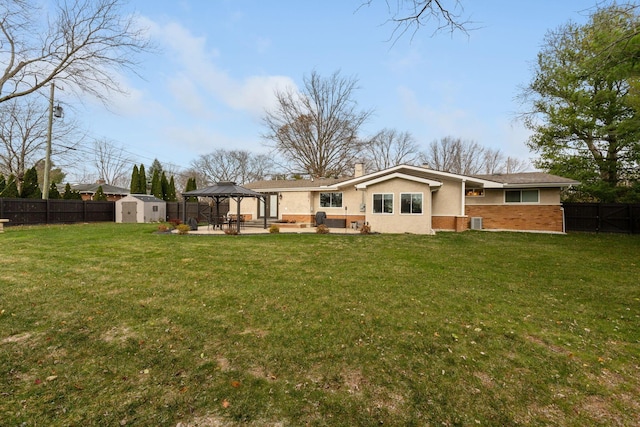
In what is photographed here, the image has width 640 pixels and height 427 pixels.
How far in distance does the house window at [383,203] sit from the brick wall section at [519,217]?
521 centimetres

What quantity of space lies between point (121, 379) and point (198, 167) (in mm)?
45788

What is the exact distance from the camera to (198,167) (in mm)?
44250

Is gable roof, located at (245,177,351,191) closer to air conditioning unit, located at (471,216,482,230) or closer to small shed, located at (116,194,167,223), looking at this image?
air conditioning unit, located at (471,216,482,230)

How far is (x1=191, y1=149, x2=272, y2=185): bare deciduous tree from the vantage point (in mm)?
43188

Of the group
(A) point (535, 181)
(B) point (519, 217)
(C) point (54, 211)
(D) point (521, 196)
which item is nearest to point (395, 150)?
(D) point (521, 196)

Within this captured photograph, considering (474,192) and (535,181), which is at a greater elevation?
(535,181)

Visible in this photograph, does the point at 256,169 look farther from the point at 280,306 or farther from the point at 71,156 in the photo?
the point at 280,306

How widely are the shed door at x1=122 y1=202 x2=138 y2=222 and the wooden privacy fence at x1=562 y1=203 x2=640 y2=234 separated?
90.3 ft

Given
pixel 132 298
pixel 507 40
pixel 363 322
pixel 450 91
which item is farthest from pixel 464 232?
pixel 132 298

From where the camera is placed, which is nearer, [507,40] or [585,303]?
[585,303]

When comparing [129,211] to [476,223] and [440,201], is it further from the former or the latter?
[476,223]

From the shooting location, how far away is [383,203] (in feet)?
47.4

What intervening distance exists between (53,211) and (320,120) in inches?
838

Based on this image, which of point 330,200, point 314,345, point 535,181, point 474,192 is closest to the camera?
point 314,345
